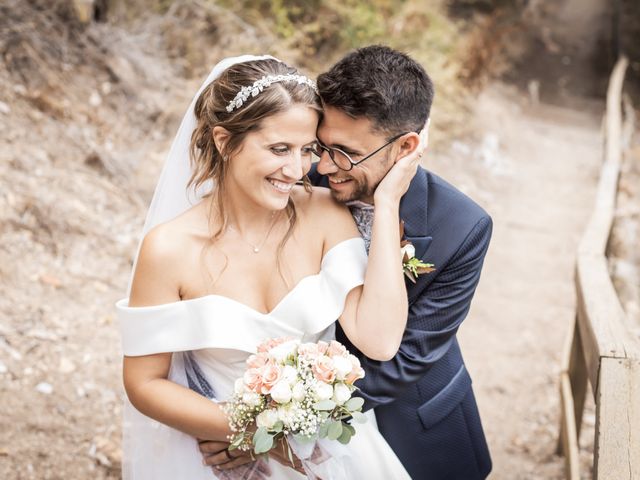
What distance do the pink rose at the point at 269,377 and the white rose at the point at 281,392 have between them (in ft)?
0.05

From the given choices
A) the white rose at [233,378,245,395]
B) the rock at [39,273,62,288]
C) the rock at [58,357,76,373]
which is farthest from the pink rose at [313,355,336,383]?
the rock at [39,273,62,288]

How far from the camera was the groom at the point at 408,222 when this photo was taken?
2480mm

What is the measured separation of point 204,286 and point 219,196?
0.37 meters

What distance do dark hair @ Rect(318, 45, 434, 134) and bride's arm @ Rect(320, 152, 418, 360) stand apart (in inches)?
13.8

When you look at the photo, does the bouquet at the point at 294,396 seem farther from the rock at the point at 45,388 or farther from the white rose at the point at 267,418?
the rock at the point at 45,388

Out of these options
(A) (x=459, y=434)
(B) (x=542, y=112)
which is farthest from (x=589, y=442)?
(B) (x=542, y=112)

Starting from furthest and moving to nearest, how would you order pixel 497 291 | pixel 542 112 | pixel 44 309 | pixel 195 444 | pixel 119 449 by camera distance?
pixel 542 112 → pixel 497 291 → pixel 44 309 → pixel 119 449 → pixel 195 444

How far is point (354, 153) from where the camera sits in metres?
2.55

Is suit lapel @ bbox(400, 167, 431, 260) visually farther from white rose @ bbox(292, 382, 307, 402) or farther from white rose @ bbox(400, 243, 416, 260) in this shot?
white rose @ bbox(292, 382, 307, 402)

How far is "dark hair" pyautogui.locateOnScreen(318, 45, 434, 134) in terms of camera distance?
2486 mm

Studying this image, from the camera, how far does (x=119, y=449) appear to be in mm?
3715

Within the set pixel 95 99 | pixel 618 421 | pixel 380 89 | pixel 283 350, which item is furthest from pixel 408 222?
pixel 95 99

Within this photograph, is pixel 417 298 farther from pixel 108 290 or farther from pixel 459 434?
pixel 108 290

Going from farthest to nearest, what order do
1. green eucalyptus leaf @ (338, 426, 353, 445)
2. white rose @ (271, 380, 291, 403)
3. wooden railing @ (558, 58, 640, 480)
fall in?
1. wooden railing @ (558, 58, 640, 480)
2. green eucalyptus leaf @ (338, 426, 353, 445)
3. white rose @ (271, 380, 291, 403)
